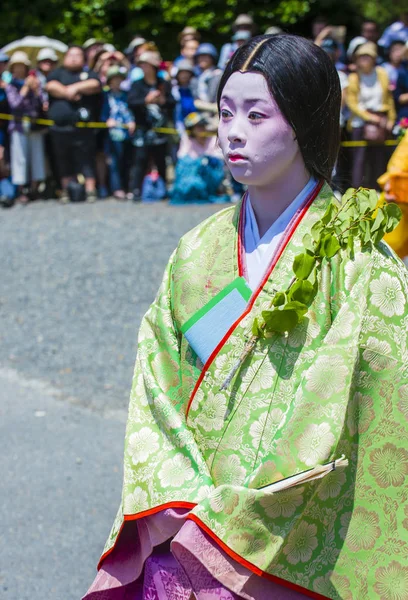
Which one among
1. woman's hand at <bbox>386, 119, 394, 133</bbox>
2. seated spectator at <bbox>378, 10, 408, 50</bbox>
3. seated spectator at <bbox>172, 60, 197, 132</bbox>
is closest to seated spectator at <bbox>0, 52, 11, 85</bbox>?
seated spectator at <bbox>172, 60, 197, 132</bbox>

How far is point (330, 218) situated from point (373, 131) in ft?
26.8

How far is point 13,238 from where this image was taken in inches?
348

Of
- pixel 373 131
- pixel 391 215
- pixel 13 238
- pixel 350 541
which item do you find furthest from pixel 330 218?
pixel 373 131

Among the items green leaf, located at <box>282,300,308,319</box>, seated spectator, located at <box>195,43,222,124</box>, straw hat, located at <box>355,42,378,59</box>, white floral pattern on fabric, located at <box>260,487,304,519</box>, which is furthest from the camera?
seated spectator, located at <box>195,43,222,124</box>

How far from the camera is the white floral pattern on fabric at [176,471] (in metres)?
2.15

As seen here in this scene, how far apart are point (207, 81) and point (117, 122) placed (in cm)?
113

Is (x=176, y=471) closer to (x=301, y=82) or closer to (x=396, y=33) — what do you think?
(x=301, y=82)

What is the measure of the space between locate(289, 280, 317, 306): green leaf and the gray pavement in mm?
1818

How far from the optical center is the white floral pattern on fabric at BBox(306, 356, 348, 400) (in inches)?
81.0

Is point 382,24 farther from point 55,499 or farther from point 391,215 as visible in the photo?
point 391,215

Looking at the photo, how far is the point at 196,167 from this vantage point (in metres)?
10.4

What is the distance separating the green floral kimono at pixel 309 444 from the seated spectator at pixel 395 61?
8.88 m

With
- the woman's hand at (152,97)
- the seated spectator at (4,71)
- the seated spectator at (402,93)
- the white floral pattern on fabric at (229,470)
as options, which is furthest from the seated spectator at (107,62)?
the white floral pattern on fabric at (229,470)

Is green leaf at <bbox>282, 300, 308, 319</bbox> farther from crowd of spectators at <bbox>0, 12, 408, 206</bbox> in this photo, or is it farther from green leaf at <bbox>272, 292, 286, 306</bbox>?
crowd of spectators at <bbox>0, 12, 408, 206</bbox>
